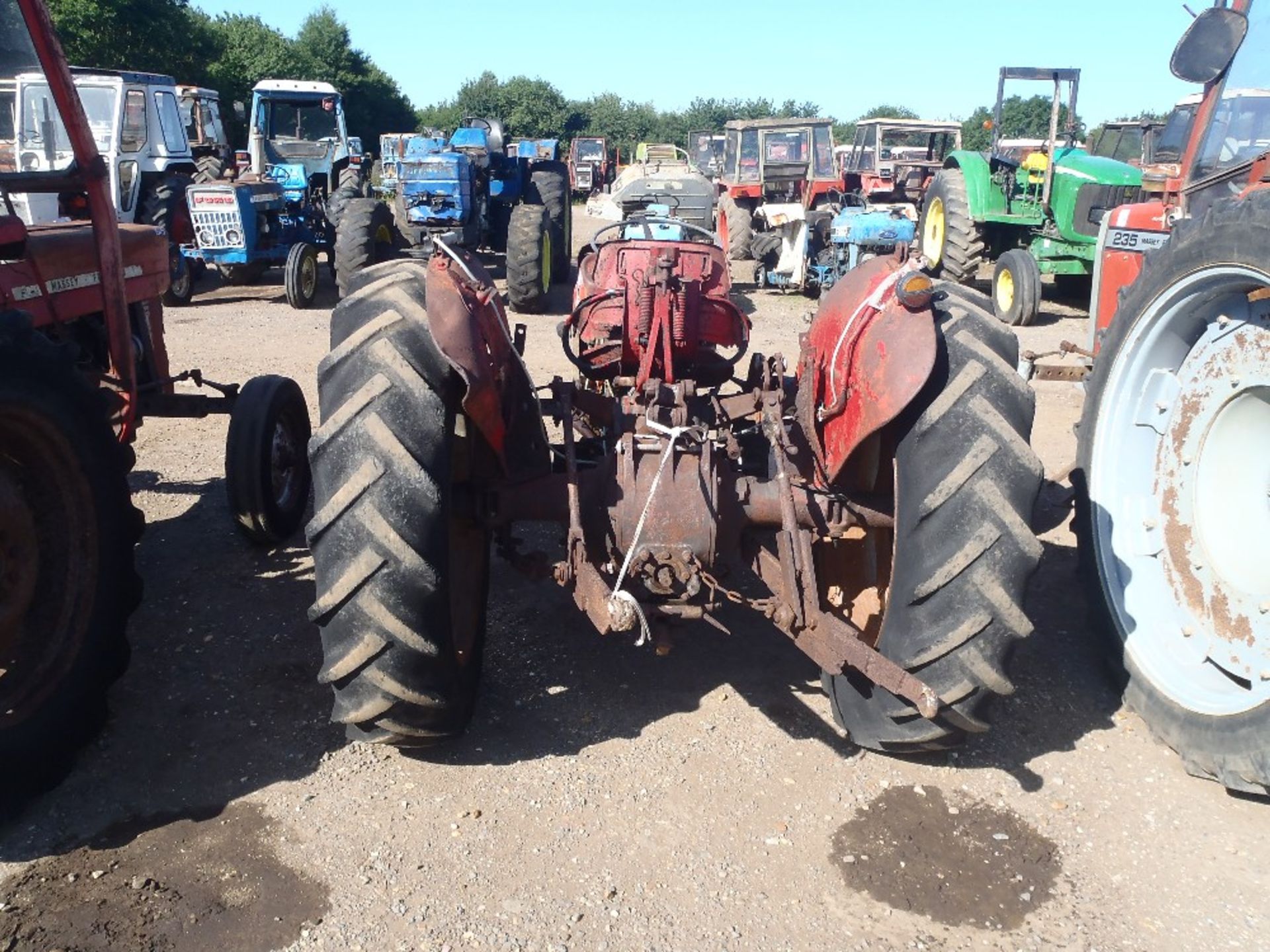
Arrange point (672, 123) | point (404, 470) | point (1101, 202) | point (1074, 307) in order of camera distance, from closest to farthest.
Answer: point (404, 470), point (1101, 202), point (1074, 307), point (672, 123)

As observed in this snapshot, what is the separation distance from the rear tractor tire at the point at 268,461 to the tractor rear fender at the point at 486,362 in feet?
4.79

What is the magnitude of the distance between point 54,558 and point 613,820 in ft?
5.78

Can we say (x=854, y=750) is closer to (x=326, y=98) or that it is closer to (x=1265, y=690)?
(x=1265, y=690)

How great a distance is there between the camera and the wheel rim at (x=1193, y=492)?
9.04 feet

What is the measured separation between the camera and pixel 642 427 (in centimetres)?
315

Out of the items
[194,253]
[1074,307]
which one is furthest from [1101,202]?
[194,253]

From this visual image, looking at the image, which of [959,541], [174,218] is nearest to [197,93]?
[174,218]

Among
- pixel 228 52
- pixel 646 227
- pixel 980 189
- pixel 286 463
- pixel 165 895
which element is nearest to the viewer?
pixel 165 895

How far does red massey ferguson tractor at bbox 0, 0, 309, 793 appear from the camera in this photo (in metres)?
2.59

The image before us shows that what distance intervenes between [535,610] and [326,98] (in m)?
12.5

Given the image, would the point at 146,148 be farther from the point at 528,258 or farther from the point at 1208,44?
the point at 1208,44

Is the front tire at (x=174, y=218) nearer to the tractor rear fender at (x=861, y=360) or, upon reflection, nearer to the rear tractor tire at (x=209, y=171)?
the rear tractor tire at (x=209, y=171)

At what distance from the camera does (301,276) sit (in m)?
10.9

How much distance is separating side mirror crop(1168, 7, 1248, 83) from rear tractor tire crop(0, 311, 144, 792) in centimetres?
396
